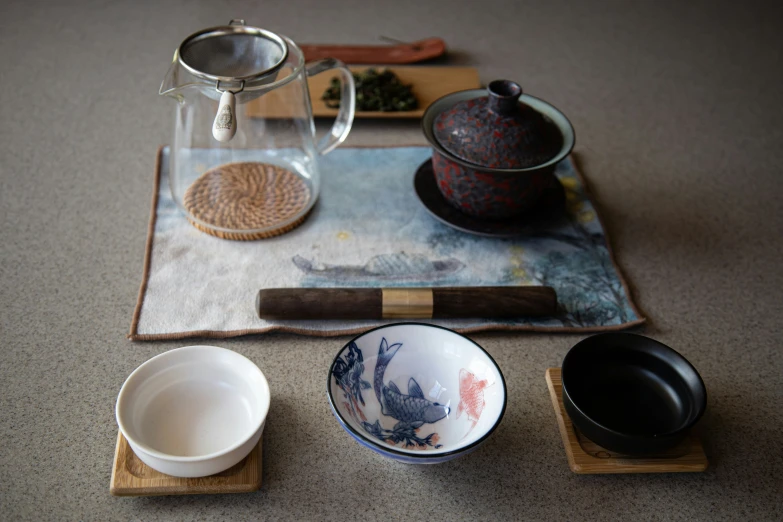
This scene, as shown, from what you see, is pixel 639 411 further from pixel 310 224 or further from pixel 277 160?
pixel 277 160

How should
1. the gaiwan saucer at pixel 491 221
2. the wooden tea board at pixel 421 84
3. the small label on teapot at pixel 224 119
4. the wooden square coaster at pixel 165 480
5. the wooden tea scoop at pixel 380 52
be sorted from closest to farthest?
the wooden square coaster at pixel 165 480 → the small label on teapot at pixel 224 119 → the gaiwan saucer at pixel 491 221 → the wooden tea board at pixel 421 84 → the wooden tea scoop at pixel 380 52

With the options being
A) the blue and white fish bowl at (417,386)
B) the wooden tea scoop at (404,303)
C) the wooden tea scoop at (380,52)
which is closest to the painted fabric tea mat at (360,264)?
the wooden tea scoop at (404,303)

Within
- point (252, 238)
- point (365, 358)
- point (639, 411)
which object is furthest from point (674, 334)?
point (252, 238)

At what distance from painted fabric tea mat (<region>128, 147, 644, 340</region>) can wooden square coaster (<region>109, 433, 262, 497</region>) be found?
0.60ft

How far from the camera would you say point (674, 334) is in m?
0.85

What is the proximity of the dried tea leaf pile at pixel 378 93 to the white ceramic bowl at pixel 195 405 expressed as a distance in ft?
1.94

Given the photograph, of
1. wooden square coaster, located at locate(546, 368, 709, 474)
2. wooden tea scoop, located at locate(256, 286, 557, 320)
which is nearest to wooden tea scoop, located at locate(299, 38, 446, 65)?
wooden tea scoop, located at locate(256, 286, 557, 320)

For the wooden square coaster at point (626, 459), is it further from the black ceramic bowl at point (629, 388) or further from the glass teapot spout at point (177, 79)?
the glass teapot spout at point (177, 79)

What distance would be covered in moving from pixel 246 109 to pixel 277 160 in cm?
9

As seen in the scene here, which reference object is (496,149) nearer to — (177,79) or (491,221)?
(491,221)

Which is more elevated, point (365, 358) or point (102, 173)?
point (365, 358)

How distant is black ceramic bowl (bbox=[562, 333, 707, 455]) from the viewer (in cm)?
66

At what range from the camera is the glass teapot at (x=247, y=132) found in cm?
85

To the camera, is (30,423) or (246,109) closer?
(30,423)
